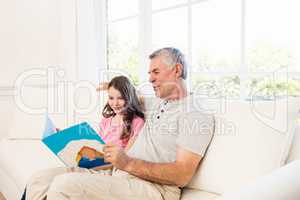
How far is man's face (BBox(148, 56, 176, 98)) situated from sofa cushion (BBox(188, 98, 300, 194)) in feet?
0.88

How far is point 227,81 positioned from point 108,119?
0.78 metres

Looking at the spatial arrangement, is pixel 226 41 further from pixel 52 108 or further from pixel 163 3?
pixel 52 108

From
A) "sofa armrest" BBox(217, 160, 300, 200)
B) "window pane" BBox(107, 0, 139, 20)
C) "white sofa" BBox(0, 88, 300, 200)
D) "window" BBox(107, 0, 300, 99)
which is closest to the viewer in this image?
"sofa armrest" BBox(217, 160, 300, 200)

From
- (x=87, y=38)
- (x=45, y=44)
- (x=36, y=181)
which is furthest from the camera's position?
(x=45, y=44)

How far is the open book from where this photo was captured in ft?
4.68

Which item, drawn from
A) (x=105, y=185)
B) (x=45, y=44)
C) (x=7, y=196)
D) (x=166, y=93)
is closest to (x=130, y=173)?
(x=105, y=185)

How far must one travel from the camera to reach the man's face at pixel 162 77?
5.16 feet

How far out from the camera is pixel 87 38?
2.89m

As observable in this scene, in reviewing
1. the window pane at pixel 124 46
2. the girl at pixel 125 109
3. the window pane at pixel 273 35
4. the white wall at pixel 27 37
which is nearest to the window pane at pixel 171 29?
the window pane at pixel 124 46

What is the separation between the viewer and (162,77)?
1589mm

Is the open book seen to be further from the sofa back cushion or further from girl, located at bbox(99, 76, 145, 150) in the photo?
the sofa back cushion

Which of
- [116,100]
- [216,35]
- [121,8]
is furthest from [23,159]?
[121,8]

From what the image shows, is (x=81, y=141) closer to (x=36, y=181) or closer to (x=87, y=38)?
(x=36, y=181)

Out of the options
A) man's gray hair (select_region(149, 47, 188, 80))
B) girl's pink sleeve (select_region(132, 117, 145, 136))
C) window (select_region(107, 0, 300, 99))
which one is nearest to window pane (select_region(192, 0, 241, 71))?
window (select_region(107, 0, 300, 99))
